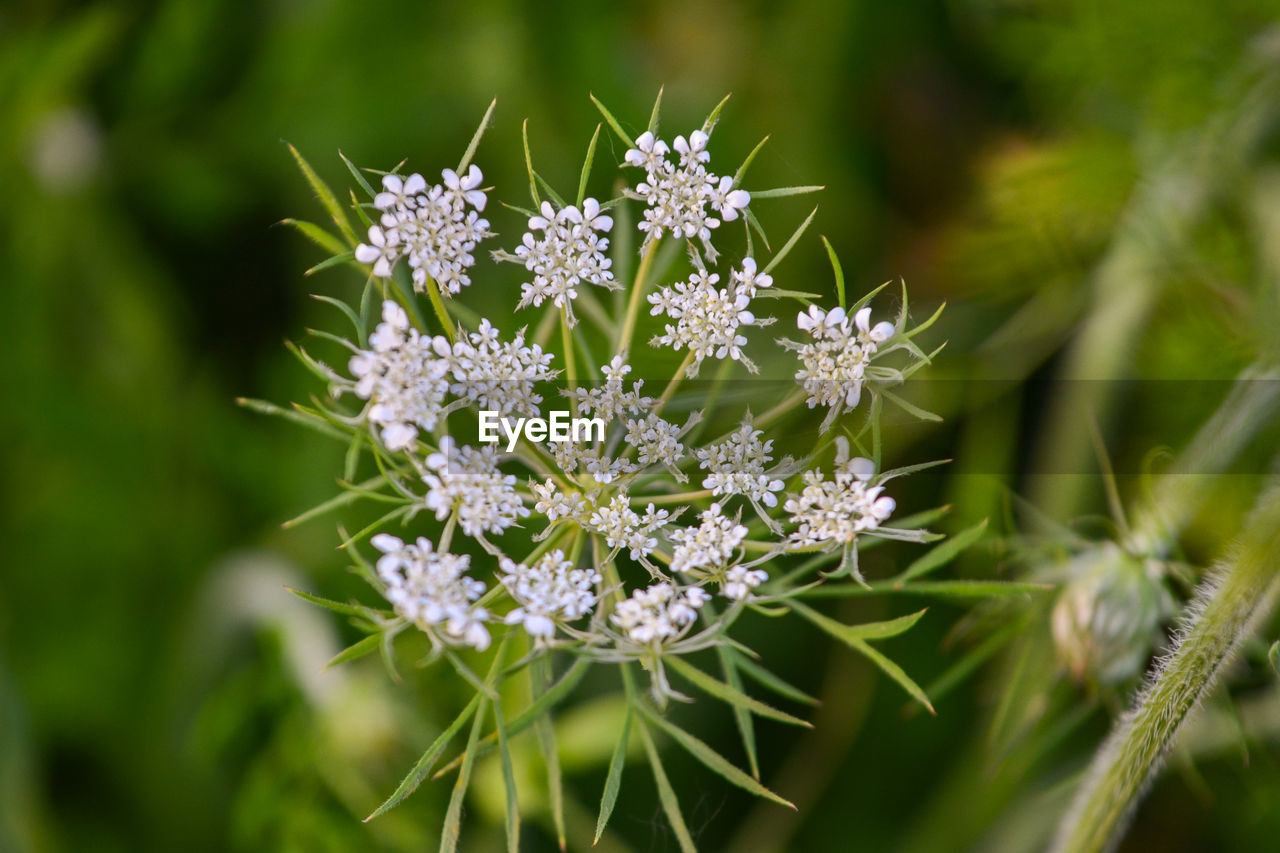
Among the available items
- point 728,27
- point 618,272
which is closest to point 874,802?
point 618,272

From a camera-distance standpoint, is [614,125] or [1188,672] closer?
[614,125]

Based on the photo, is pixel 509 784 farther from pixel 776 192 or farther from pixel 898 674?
pixel 776 192

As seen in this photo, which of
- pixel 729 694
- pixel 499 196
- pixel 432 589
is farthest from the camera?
pixel 499 196

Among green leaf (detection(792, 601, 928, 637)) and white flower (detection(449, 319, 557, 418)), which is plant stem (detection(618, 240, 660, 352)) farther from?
green leaf (detection(792, 601, 928, 637))

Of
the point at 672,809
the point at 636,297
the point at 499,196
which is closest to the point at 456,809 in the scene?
the point at 672,809

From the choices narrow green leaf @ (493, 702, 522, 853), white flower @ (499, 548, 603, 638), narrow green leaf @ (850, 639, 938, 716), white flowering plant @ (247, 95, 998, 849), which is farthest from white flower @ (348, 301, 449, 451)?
narrow green leaf @ (850, 639, 938, 716)

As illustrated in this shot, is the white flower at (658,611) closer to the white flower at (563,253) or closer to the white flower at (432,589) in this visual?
the white flower at (432,589)
